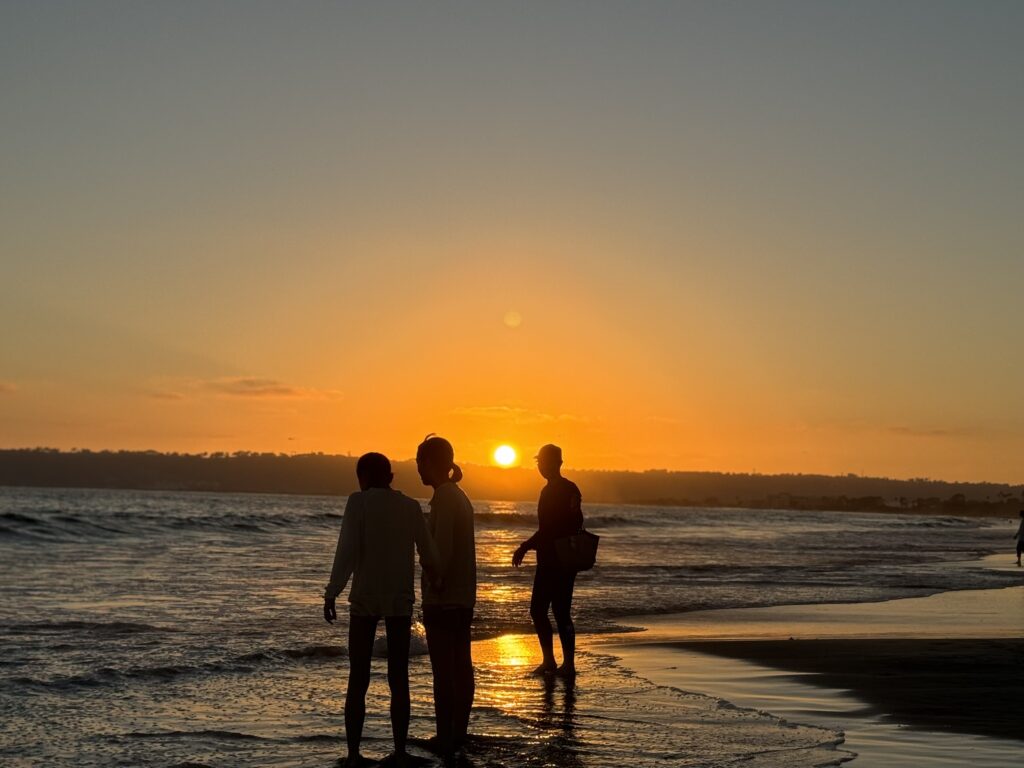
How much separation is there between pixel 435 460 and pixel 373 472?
0.48 m

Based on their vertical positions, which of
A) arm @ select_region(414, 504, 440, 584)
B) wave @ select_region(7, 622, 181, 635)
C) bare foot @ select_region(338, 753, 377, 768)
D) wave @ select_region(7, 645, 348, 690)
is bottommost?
wave @ select_region(7, 622, 181, 635)

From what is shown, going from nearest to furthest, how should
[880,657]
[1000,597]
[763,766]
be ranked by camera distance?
1. [763,766]
2. [880,657]
3. [1000,597]

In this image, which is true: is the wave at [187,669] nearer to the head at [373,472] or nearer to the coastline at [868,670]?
the coastline at [868,670]

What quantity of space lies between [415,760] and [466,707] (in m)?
0.66

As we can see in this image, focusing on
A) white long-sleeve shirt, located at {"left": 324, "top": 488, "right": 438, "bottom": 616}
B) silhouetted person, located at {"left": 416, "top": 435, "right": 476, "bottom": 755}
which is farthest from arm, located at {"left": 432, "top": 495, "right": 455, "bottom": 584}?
white long-sleeve shirt, located at {"left": 324, "top": 488, "right": 438, "bottom": 616}

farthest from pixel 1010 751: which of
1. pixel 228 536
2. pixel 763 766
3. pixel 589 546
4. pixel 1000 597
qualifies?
pixel 228 536

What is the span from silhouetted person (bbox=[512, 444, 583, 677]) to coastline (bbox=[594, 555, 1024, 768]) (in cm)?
98

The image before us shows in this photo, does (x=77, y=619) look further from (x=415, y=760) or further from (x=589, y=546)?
(x=415, y=760)

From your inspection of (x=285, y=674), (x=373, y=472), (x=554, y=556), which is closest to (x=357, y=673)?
(x=373, y=472)

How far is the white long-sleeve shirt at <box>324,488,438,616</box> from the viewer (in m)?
7.11

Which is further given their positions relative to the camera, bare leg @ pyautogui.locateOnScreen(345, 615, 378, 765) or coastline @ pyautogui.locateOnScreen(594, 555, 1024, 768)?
coastline @ pyautogui.locateOnScreen(594, 555, 1024, 768)

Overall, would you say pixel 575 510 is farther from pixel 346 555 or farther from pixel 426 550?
pixel 346 555

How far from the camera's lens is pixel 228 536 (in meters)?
43.7

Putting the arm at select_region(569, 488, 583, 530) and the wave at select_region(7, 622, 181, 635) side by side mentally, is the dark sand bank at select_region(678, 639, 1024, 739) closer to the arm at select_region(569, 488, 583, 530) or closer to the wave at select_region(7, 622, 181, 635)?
the arm at select_region(569, 488, 583, 530)
